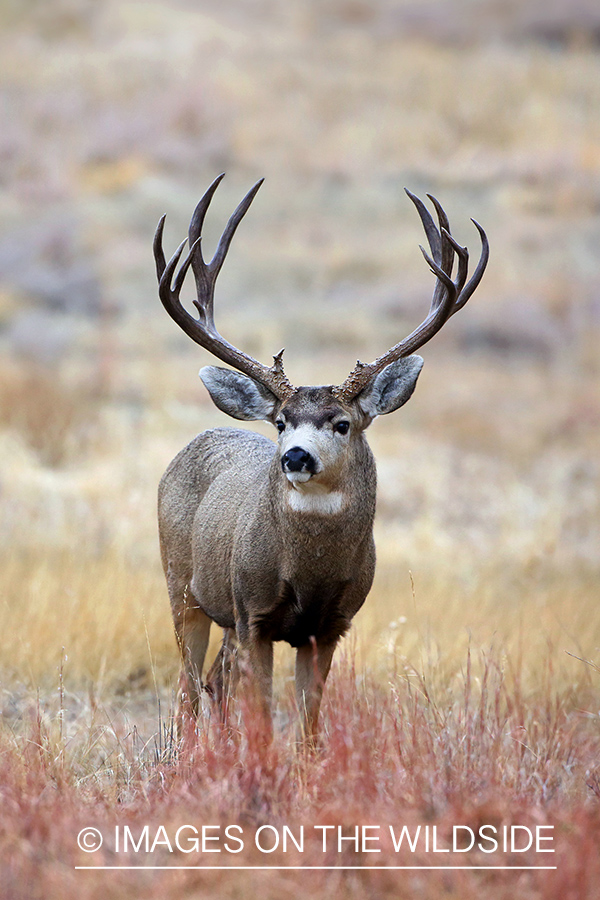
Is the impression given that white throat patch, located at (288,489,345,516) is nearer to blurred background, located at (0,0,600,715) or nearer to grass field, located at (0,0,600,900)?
grass field, located at (0,0,600,900)

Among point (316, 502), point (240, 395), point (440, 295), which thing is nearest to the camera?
point (316, 502)

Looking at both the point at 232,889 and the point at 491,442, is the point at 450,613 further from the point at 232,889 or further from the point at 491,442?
the point at 491,442

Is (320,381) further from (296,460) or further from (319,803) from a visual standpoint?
(319,803)

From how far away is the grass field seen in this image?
3.86 meters

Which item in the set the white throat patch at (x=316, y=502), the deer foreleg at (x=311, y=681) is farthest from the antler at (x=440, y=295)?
the deer foreleg at (x=311, y=681)

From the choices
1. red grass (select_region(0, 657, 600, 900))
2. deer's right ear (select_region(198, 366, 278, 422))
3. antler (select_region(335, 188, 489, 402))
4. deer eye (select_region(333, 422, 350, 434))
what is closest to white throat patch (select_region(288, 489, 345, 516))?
A: deer eye (select_region(333, 422, 350, 434))

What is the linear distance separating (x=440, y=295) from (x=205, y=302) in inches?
48.0

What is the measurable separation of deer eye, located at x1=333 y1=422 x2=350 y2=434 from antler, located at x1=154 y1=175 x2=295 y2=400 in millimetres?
359

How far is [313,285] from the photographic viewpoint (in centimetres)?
2819

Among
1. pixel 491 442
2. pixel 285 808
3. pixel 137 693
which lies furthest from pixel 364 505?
pixel 491 442

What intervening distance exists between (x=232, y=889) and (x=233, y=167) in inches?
1251

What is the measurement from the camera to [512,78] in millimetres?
38375

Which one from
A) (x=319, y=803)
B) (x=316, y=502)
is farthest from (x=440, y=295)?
(x=319, y=803)

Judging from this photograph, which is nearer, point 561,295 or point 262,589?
point 262,589
